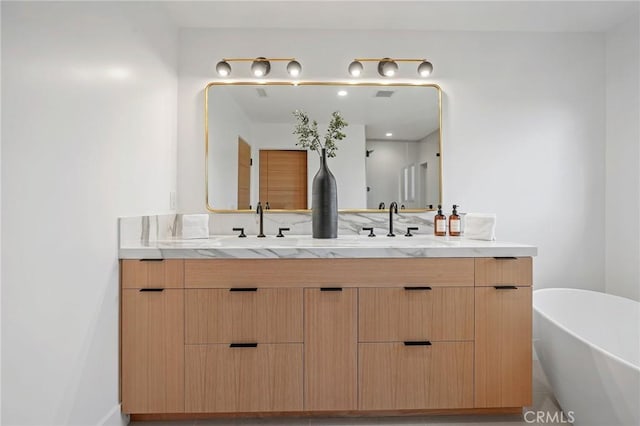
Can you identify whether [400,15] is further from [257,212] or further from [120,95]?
[120,95]

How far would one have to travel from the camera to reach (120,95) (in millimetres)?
1665

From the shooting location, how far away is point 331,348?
5.60 ft

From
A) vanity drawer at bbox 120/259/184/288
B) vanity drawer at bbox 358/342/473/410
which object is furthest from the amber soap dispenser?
vanity drawer at bbox 120/259/184/288

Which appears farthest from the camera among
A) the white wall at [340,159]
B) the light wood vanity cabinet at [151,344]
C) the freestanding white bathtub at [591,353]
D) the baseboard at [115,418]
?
the white wall at [340,159]

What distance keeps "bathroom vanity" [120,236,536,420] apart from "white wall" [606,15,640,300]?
1.17 m

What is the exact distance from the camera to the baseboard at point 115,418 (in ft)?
5.03

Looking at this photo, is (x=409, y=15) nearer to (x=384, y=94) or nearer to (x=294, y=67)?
(x=384, y=94)

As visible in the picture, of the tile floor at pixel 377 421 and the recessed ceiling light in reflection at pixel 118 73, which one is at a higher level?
the recessed ceiling light in reflection at pixel 118 73

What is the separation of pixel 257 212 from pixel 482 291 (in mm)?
1401

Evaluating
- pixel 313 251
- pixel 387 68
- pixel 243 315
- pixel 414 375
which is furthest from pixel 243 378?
pixel 387 68

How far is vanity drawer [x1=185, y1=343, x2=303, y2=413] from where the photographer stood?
1.68 meters

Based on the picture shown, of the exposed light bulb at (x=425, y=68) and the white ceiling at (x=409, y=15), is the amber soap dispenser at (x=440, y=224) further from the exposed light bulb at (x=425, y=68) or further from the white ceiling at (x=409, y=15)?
the white ceiling at (x=409, y=15)

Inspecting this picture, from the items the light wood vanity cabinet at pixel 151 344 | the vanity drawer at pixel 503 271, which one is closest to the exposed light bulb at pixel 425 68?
the vanity drawer at pixel 503 271

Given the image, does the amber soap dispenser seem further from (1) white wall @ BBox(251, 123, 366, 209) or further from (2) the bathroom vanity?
(2) the bathroom vanity
